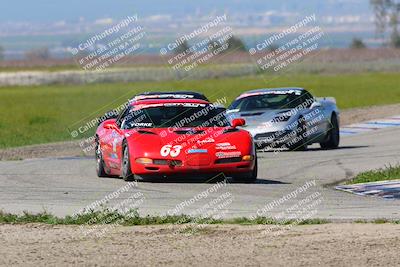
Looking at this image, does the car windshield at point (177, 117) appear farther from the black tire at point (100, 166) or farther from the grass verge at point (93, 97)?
the grass verge at point (93, 97)

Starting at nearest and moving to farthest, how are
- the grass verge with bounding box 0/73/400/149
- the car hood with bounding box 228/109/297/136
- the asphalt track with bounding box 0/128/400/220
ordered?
the asphalt track with bounding box 0/128/400/220 → the car hood with bounding box 228/109/297/136 → the grass verge with bounding box 0/73/400/149

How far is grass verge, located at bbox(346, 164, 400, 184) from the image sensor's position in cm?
1852

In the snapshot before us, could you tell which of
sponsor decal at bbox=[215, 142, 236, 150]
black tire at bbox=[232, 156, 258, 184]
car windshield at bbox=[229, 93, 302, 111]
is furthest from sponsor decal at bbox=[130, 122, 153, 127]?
car windshield at bbox=[229, 93, 302, 111]

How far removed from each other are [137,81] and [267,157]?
57.2m

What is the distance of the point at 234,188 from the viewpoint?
17516 mm

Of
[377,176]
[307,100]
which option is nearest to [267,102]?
[307,100]

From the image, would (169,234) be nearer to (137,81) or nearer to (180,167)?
(180,167)

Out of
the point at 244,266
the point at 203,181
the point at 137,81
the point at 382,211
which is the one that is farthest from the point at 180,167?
the point at 137,81

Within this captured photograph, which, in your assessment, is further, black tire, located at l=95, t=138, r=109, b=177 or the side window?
the side window

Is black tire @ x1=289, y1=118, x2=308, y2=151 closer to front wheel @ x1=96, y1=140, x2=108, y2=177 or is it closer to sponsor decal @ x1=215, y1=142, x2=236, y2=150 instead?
front wheel @ x1=96, y1=140, x2=108, y2=177

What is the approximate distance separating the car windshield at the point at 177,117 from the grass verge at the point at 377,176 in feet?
7.07

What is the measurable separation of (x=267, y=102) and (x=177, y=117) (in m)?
7.64

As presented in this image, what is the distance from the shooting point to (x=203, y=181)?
18688mm

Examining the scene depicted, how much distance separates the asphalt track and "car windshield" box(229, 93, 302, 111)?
1.37m
